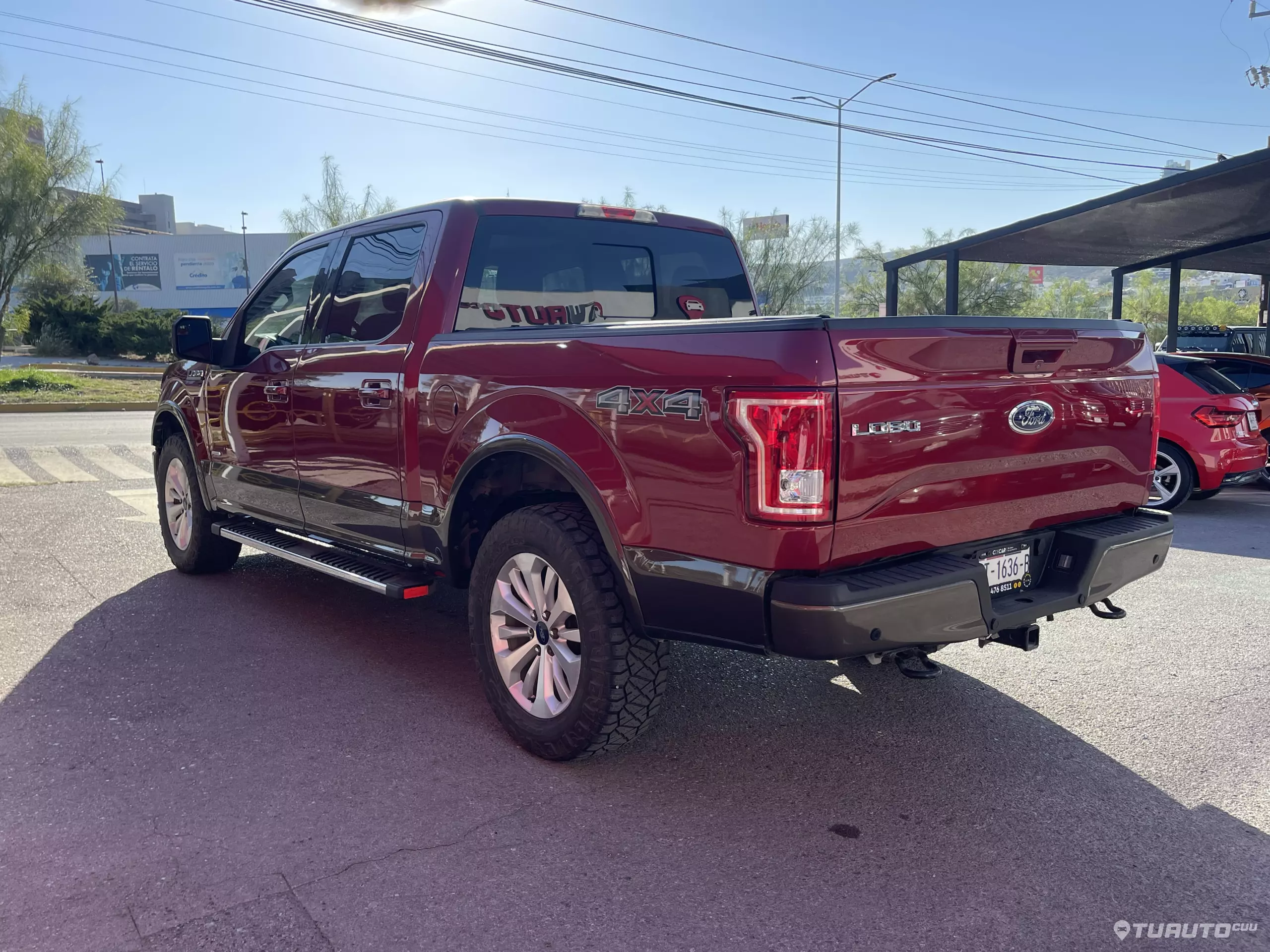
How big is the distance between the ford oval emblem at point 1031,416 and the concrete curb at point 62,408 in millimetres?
19740

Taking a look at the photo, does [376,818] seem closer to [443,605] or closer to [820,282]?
[443,605]

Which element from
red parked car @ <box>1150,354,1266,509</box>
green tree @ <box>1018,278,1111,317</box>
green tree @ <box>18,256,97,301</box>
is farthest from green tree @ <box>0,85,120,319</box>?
green tree @ <box>1018,278,1111,317</box>

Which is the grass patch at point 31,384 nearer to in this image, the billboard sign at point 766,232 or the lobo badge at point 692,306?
the lobo badge at point 692,306

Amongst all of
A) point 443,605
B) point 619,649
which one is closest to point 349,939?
point 619,649

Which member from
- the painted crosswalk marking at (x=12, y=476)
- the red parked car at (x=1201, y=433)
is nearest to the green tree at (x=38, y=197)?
the painted crosswalk marking at (x=12, y=476)

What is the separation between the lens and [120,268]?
8062 cm

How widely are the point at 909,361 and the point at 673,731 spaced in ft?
5.67

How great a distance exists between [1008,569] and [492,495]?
1.92m

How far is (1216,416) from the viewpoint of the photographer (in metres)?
8.66

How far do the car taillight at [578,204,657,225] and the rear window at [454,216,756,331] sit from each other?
0.03 m

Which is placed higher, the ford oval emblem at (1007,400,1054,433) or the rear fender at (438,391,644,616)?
the ford oval emblem at (1007,400,1054,433)

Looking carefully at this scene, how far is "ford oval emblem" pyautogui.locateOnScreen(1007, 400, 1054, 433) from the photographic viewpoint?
3.21 meters

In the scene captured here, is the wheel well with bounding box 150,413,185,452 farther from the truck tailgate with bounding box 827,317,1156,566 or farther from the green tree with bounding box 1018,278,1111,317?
the green tree with bounding box 1018,278,1111,317

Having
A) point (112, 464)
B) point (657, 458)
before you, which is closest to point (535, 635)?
point (657, 458)
